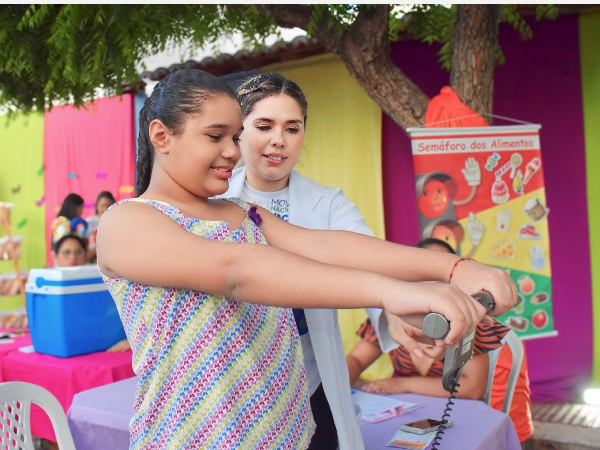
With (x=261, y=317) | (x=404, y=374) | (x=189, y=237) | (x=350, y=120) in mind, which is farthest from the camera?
Answer: (x=350, y=120)

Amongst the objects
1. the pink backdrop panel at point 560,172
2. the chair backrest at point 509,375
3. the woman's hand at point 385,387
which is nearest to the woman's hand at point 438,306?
the woman's hand at point 385,387

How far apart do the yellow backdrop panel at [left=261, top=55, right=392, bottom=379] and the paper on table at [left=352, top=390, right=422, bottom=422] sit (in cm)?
329

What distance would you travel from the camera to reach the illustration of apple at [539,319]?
12.2 feet

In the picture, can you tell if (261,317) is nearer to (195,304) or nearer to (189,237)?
(195,304)

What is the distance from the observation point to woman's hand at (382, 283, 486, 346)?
2.59ft

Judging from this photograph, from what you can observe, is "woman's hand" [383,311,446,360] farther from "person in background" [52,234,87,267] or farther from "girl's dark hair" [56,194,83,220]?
"girl's dark hair" [56,194,83,220]

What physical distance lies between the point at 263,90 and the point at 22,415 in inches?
50.7

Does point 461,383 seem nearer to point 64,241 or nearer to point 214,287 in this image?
point 214,287

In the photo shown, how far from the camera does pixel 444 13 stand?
424 cm

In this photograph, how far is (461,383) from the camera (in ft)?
9.04

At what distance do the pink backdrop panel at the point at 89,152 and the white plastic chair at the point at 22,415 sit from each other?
18.6ft

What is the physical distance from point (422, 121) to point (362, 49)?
0.58 metres

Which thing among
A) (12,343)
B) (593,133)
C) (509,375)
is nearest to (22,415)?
(12,343)

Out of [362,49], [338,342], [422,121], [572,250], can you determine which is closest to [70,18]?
[362,49]
